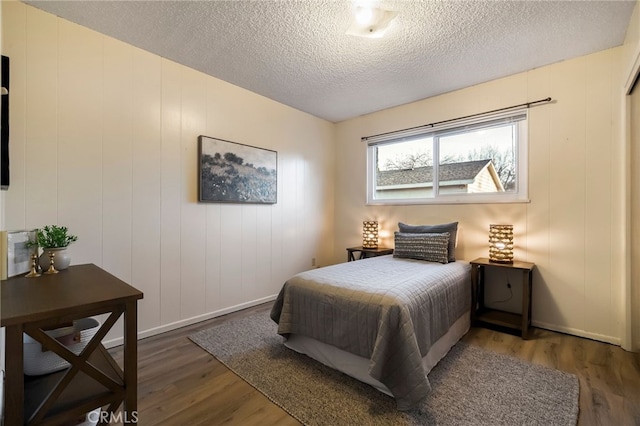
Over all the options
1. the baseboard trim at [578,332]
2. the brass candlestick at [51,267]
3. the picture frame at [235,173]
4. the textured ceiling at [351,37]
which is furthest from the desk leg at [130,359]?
A: the baseboard trim at [578,332]

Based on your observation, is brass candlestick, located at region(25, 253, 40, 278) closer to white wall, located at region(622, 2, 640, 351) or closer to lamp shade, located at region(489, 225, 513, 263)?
lamp shade, located at region(489, 225, 513, 263)

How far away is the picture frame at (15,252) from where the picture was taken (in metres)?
1.29

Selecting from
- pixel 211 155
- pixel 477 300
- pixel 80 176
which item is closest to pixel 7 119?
pixel 80 176

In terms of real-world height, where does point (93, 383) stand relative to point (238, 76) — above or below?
below

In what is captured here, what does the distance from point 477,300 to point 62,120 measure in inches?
153

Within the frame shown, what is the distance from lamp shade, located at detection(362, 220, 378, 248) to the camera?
3684mm

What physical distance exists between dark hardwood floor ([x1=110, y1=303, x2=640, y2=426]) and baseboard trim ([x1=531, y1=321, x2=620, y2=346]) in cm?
6

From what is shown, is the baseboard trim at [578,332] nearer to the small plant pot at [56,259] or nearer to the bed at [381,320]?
the bed at [381,320]

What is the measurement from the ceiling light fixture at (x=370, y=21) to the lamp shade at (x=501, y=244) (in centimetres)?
208

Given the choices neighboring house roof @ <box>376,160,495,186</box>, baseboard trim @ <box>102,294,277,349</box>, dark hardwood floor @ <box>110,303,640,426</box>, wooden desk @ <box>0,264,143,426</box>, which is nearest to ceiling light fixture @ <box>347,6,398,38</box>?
neighboring house roof @ <box>376,160,495,186</box>

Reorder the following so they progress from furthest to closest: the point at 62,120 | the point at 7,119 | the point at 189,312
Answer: the point at 189,312 < the point at 62,120 < the point at 7,119

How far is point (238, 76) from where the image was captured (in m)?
2.85

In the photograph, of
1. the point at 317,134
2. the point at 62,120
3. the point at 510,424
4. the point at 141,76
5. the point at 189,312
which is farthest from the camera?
the point at 317,134

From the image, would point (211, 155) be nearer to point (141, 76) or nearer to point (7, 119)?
point (141, 76)
